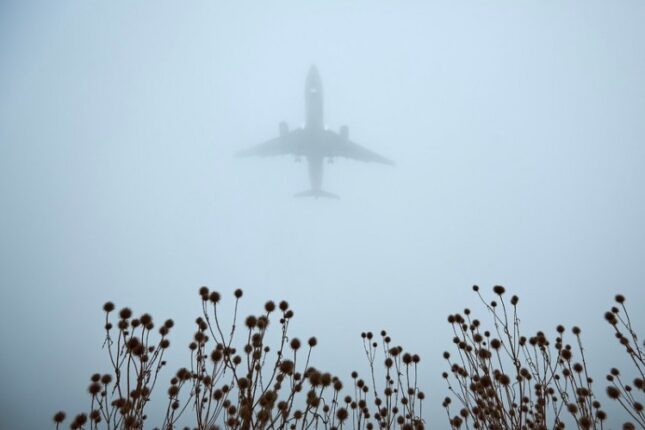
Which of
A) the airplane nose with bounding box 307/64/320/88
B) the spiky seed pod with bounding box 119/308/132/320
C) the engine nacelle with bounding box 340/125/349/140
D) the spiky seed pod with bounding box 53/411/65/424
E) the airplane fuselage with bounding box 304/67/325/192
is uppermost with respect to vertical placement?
the airplane nose with bounding box 307/64/320/88

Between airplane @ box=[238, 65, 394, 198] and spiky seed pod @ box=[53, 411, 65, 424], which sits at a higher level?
airplane @ box=[238, 65, 394, 198]

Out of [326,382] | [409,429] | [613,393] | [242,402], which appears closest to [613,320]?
[613,393]

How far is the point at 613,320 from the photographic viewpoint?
3.75 m

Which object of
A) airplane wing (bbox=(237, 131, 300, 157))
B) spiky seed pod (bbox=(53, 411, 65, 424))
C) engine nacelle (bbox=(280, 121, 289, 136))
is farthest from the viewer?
airplane wing (bbox=(237, 131, 300, 157))

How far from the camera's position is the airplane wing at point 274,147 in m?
37.1

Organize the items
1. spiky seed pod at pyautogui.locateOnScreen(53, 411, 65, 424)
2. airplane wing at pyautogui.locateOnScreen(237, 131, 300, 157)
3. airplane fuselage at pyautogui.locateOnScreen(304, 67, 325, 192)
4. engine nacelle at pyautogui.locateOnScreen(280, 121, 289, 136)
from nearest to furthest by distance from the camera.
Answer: spiky seed pod at pyautogui.locateOnScreen(53, 411, 65, 424)
engine nacelle at pyautogui.locateOnScreen(280, 121, 289, 136)
airplane wing at pyautogui.locateOnScreen(237, 131, 300, 157)
airplane fuselage at pyautogui.locateOnScreen(304, 67, 325, 192)

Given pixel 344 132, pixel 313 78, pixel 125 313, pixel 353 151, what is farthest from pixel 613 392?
pixel 313 78

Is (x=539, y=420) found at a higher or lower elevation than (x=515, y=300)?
lower

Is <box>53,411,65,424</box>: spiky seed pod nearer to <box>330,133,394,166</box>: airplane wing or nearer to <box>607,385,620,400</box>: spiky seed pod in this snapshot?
<box>607,385,620,400</box>: spiky seed pod

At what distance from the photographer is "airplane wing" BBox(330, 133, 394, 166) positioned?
3759 cm

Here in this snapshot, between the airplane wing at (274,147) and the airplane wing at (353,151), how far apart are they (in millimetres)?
4447

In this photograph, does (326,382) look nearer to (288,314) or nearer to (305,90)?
(288,314)

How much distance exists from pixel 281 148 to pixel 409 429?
36856 mm

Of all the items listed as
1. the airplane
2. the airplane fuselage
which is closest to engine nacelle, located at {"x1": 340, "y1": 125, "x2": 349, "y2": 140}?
the airplane
